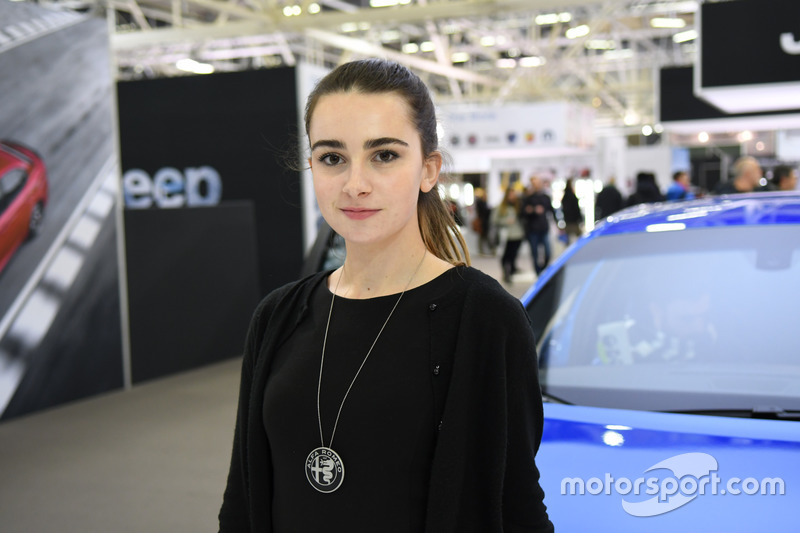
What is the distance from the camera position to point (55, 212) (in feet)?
19.1

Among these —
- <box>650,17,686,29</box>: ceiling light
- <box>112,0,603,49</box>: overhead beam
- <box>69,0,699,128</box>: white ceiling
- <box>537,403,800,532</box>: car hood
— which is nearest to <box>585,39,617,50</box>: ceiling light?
<box>69,0,699,128</box>: white ceiling

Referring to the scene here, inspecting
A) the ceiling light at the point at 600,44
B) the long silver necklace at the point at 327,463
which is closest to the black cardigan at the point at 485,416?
the long silver necklace at the point at 327,463

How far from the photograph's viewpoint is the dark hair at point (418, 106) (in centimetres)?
122

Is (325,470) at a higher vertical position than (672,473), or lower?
higher

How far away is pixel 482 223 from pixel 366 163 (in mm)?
16457

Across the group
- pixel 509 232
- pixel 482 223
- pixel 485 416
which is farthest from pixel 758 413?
pixel 482 223

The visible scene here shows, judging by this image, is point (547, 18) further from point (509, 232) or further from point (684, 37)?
point (509, 232)

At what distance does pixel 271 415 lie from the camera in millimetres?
1271

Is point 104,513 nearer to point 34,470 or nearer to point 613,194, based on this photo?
point 34,470

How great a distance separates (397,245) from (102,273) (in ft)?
18.2

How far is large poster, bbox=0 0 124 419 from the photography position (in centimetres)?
552

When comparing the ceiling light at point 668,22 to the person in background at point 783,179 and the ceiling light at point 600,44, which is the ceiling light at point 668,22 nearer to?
the ceiling light at point 600,44

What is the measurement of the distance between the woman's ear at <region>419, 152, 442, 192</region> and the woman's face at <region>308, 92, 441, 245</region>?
6cm

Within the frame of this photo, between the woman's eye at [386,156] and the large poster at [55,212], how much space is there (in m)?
4.89
